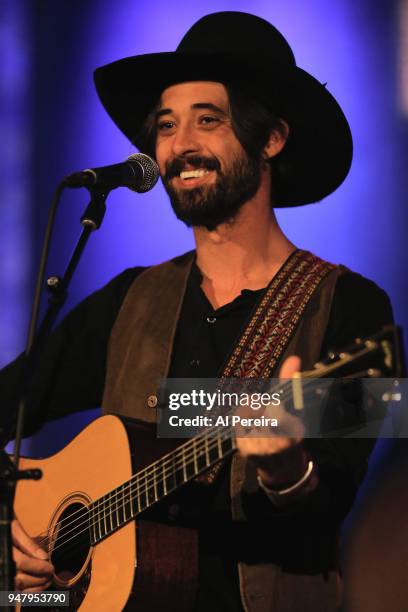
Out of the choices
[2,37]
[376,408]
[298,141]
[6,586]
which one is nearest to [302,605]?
[376,408]

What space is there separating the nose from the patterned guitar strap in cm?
49

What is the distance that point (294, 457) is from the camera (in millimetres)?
2186

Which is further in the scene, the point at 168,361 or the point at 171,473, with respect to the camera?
the point at 168,361

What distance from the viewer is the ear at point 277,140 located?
310 cm

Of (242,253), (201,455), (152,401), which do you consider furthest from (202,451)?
(242,253)

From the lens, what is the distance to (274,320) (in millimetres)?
2738

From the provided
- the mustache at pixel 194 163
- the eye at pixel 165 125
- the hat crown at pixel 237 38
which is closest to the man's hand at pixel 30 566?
the mustache at pixel 194 163

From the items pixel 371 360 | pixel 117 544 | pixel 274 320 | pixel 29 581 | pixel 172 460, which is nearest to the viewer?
pixel 371 360

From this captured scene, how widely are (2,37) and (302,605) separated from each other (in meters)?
2.75

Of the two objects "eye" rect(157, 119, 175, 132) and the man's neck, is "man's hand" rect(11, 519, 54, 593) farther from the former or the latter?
"eye" rect(157, 119, 175, 132)

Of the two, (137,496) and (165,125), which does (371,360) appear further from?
(165,125)

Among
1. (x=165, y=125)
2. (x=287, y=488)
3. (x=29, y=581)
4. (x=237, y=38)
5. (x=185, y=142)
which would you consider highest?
(x=237, y=38)

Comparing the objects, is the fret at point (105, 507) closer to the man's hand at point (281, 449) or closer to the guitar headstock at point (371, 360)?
the man's hand at point (281, 449)

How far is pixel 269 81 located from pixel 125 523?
1530mm
